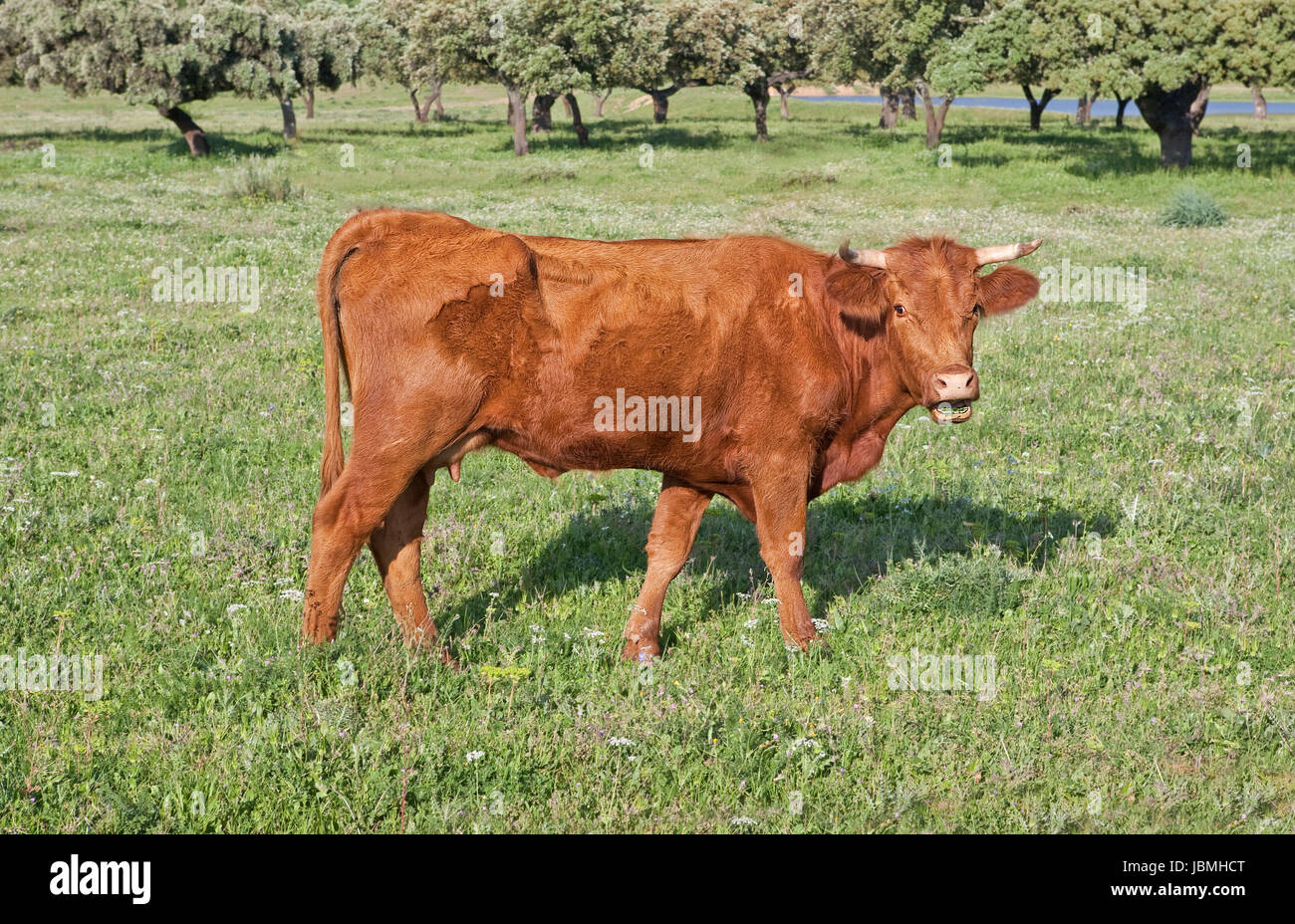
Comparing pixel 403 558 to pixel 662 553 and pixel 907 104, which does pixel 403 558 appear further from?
pixel 907 104

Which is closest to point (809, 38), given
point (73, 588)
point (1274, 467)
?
point (1274, 467)

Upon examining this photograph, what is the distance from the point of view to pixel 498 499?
897 cm

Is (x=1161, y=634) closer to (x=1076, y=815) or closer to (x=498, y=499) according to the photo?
(x=1076, y=815)

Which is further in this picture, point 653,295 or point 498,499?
point 498,499

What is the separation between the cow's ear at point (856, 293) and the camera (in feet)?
21.3

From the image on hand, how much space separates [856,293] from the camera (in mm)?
6512

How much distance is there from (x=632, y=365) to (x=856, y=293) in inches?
56.1

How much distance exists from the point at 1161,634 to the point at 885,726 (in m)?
2.20

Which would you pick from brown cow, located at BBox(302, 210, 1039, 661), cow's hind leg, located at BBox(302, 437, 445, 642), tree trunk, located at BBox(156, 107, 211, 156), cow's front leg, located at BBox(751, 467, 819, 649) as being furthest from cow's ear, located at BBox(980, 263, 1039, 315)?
tree trunk, located at BBox(156, 107, 211, 156)

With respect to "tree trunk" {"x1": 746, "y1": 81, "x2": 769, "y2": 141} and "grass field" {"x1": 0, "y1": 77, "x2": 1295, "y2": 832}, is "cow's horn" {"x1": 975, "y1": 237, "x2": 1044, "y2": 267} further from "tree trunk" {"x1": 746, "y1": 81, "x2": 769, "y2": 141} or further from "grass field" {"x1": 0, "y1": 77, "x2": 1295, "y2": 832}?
"tree trunk" {"x1": 746, "y1": 81, "x2": 769, "y2": 141}

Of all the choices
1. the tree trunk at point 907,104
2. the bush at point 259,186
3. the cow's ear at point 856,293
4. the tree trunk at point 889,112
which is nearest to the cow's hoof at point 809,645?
the cow's ear at point 856,293

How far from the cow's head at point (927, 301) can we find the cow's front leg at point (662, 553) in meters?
1.50

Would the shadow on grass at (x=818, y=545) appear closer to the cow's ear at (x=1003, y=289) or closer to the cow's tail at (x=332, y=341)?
the cow's tail at (x=332, y=341)

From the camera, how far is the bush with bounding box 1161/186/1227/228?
27547mm
